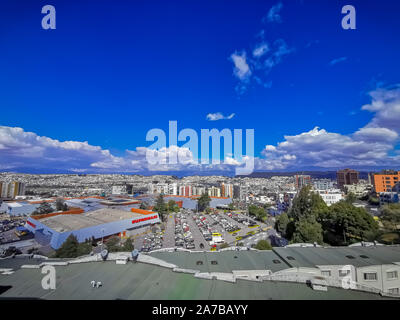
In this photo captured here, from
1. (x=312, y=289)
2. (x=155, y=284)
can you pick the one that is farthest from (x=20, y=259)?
(x=312, y=289)

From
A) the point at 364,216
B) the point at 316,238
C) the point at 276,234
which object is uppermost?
the point at 364,216

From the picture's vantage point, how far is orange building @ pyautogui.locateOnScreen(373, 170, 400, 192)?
31667 mm

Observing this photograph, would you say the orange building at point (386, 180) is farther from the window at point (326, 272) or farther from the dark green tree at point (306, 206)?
the window at point (326, 272)

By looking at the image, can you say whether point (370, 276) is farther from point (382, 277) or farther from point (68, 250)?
point (68, 250)

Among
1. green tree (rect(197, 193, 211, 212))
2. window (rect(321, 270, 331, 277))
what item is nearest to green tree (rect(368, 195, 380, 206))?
green tree (rect(197, 193, 211, 212))

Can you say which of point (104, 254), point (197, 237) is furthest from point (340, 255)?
point (197, 237)

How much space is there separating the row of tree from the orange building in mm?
25747

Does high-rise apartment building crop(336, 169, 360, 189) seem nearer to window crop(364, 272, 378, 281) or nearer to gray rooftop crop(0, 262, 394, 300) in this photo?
window crop(364, 272, 378, 281)

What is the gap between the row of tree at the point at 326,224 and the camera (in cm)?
1260

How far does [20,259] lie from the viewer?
25.7 feet

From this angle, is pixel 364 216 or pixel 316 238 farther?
pixel 364 216

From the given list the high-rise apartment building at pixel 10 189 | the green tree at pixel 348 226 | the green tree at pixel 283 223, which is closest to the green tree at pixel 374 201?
the green tree at pixel 348 226
